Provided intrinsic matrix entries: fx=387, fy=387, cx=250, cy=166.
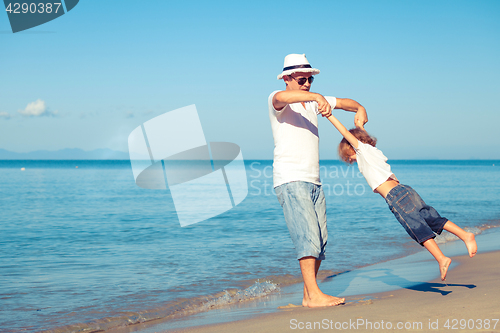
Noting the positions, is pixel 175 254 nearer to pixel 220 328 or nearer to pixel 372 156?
pixel 220 328

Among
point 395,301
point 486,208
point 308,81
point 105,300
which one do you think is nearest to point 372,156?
point 308,81

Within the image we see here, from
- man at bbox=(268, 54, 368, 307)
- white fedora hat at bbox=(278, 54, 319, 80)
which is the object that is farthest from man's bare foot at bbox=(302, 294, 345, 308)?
white fedora hat at bbox=(278, 54, 319, 80)

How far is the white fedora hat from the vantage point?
2988 millimetres

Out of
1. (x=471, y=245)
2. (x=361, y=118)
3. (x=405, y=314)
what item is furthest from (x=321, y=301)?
(x=361, y=118)

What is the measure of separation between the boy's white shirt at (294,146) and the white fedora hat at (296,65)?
249 millimetres

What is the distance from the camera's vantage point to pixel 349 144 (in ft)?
11.4

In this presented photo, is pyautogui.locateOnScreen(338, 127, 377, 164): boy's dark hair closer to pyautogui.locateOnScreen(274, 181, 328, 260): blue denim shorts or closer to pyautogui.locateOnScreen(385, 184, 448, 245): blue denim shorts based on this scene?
pyautogui.locateOnScreen(385, 184, 448, 245): blue denim shorts

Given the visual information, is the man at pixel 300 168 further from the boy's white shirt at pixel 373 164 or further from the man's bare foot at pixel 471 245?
the man's bare foot at pixel 471 245

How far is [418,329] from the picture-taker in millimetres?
2469

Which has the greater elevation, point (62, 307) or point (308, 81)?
point (308, 81)

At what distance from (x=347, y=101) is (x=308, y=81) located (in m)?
0.43

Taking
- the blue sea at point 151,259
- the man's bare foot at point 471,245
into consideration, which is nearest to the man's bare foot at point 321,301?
the man's bare foot at point 471,245

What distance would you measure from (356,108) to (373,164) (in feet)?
1.66

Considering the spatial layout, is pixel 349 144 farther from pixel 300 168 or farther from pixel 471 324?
pixel 471 324
